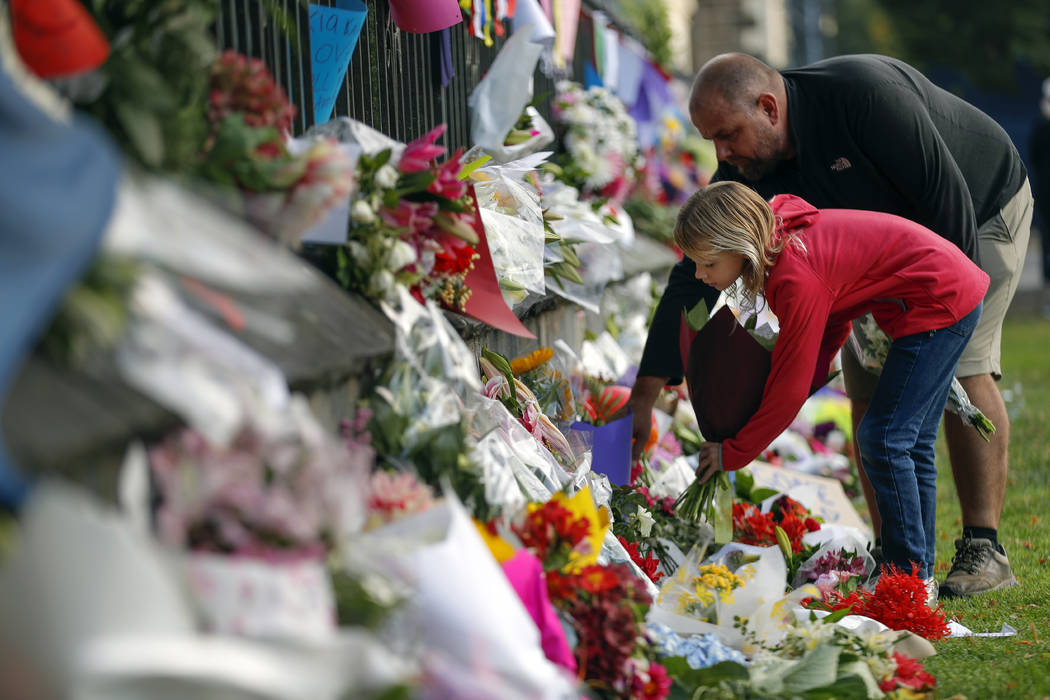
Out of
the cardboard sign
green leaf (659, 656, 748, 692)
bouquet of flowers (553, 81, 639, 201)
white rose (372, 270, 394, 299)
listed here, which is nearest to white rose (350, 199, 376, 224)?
white rose (372, 270, 394, 299)

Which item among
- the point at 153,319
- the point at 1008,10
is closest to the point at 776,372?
the point at 153,319

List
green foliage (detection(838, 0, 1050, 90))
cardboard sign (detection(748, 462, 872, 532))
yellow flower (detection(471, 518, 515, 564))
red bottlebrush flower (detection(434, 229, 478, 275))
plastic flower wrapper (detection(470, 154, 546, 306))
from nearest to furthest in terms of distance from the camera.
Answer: yellow flower (detection(471, 518, 515, 564)) < red bottlebrush flower (detection(434, 229, 478, 275)) < plastic flower wrapper (detection(470, 154, 546, 306)) < cardboard sign (detection(748, 462, 872, 532)) < green foliage (detection(838, 0, 1050, 90))

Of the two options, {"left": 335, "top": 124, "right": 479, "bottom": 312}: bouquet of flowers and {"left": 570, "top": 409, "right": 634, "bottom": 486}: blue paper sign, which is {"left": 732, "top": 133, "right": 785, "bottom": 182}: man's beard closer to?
{"left": 570, "top": 409, "right": 634, "bottom": 486}: blue paper sign

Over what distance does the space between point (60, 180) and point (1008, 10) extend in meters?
20.4

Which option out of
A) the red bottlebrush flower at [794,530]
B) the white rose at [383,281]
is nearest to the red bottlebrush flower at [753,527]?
the red bottlebrush flower at [794,530]

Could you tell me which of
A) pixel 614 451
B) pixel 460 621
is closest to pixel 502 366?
pixel 614 451

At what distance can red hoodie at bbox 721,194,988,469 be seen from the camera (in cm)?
322

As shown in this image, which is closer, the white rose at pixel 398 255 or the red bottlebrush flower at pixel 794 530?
the white rose at pixel 398 255

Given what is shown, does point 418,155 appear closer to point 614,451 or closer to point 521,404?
point 521,404

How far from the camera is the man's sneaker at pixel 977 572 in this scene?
145 inches

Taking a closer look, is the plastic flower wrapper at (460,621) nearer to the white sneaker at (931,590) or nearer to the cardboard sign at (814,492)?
the white sneaker at (931,590)

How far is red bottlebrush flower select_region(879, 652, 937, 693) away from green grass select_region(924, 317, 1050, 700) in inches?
4.9

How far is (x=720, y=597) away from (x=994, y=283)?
6.07 ft

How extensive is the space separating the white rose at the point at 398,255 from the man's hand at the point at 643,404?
157 centimetres
